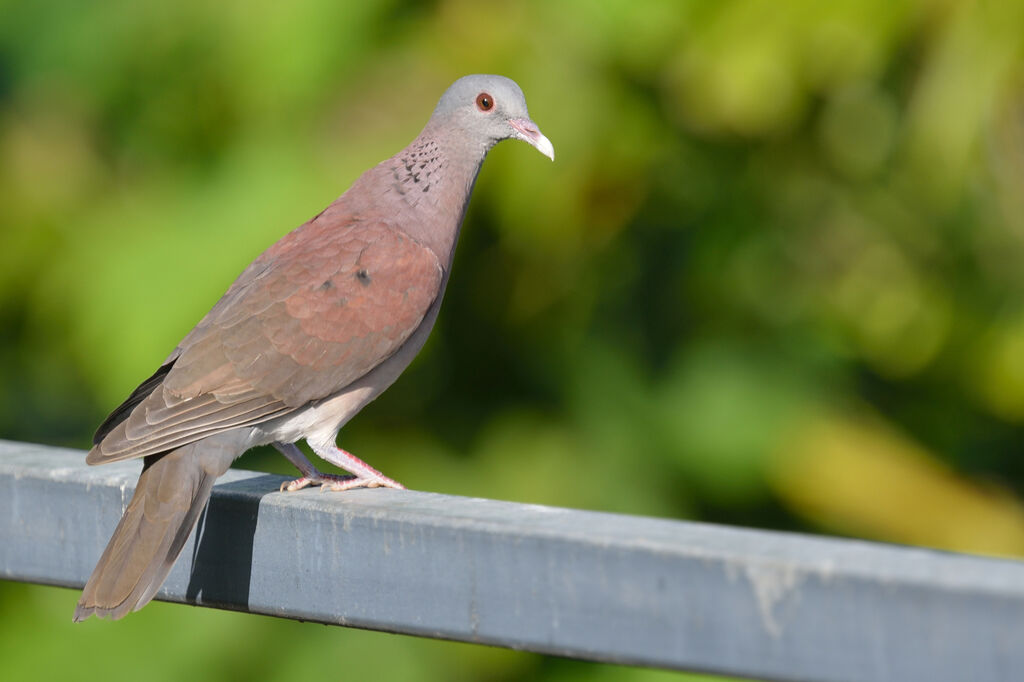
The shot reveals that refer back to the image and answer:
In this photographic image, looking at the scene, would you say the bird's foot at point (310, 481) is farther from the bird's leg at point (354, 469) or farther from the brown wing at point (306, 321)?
the brown wing at point (306, 321)

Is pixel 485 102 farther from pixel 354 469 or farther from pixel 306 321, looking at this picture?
pixel 354 469

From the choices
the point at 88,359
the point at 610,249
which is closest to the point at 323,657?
the point at 88,359

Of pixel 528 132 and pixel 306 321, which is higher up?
pixel 528 132

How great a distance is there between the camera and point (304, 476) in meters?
2.75

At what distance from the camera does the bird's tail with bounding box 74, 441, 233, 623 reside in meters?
1.97

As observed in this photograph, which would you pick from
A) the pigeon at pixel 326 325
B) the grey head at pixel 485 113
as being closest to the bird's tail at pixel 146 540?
the pigeon at pixel 326 325

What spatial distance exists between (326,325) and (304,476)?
0.32 meters

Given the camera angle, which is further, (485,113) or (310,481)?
(485,113)

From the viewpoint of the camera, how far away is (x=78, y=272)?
13.3 feet

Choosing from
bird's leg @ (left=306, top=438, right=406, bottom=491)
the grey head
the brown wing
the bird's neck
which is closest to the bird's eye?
the grey head

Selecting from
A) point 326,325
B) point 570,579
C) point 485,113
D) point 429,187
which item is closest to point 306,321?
point 326,325

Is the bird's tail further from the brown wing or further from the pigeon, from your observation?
the brown wing

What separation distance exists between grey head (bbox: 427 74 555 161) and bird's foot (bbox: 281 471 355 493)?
2.85 feet

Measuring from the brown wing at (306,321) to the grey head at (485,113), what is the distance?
0.38 metres
